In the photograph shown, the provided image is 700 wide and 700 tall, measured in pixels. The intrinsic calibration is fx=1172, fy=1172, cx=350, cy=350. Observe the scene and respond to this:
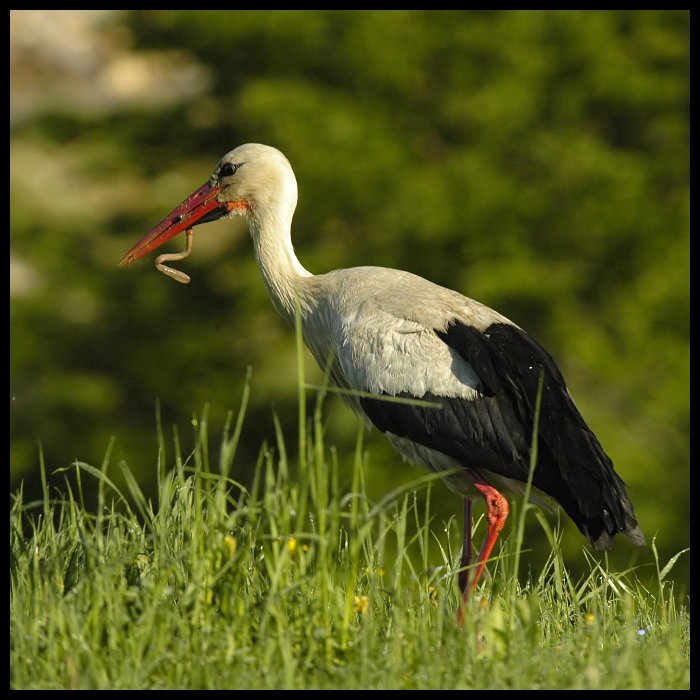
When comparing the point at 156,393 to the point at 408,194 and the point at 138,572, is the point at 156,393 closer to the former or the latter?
the point at 408,194

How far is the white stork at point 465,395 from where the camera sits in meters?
4.45

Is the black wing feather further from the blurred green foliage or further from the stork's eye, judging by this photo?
the blurred green foliage

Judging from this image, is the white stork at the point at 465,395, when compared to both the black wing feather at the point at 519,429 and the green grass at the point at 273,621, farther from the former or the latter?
the green grass at the point at 273,621

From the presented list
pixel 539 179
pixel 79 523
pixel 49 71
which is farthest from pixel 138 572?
pixel 49 71

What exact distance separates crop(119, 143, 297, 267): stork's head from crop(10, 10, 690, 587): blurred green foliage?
267 inches

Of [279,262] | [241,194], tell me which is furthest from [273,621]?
[241,194]

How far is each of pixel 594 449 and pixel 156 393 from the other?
10.4 meters

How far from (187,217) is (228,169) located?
315 millimetres

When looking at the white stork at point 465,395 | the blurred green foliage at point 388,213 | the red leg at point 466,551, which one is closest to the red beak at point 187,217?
the white stork at point 465,395

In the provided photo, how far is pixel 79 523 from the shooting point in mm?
3666

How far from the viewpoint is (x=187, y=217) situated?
579 centimetres

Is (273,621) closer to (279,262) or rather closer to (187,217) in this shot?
(279,262)

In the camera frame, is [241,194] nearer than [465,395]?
No

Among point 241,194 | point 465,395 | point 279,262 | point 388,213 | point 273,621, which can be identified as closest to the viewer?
point 273,621
